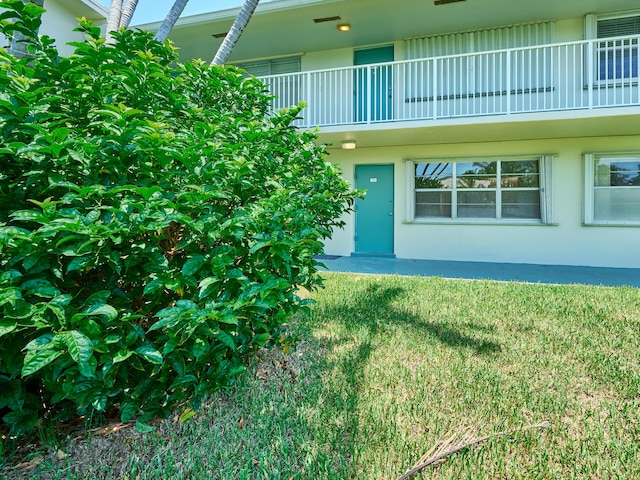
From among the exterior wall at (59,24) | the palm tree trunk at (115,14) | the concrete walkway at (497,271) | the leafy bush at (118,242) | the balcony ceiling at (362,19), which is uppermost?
the exterior wall at (59,24)

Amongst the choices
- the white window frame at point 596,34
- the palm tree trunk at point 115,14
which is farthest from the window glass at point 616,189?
the palm tree trunk at point 115,14

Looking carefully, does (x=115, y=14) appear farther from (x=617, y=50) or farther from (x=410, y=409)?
(x=617, y=50)

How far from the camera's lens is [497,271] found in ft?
25.9

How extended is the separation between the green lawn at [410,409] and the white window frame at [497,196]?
4.66 metres

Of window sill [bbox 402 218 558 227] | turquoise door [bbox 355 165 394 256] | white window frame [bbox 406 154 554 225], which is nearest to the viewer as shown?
white window frame [bbox 406 154 554 225]

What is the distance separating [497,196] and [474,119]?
7.39 feet

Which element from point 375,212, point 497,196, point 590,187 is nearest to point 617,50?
point 590,187

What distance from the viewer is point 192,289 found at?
2.11 metres

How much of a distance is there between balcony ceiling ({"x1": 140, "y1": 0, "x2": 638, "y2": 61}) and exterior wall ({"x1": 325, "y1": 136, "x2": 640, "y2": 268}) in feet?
8.62

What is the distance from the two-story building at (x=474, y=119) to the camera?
797cm

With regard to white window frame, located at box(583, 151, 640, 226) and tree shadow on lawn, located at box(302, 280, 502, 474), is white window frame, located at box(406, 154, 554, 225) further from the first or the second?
tree shadow on lawn, located at box(302, 280, 502, 474)

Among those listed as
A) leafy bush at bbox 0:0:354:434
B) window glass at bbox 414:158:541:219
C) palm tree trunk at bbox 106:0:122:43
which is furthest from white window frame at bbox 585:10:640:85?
palm tree trunk at bbox 106:0:122:43

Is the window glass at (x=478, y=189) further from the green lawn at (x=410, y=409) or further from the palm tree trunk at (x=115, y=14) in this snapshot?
the palm tree trunk at (x=115, y=14)

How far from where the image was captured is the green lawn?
1.98 meters
